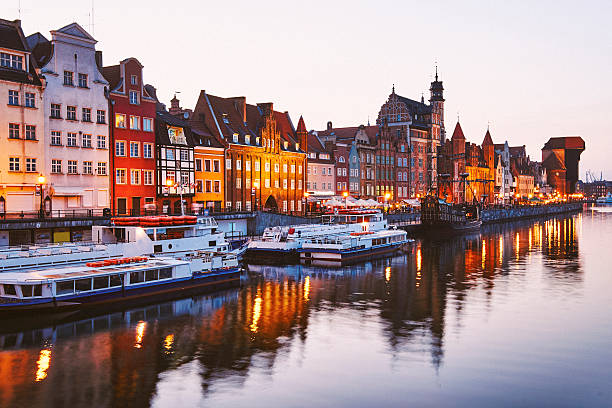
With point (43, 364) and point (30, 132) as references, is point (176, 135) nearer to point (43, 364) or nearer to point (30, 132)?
point (30, 132)

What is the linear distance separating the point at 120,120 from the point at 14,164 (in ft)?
48.1

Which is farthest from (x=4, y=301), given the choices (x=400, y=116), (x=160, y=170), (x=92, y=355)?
(x=400, y=116)

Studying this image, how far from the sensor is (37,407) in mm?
22438

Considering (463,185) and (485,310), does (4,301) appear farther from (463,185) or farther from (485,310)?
(463,185)

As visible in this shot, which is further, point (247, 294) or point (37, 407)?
point (247, 294)

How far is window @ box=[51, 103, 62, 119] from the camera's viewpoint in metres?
61.3

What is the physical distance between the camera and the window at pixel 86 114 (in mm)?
64312

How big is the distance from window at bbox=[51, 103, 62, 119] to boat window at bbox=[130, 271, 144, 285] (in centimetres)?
2843

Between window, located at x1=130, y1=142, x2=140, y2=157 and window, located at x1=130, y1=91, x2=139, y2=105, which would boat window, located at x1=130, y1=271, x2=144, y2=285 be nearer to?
window, located at x1=130, y1=142, x2=140, y2=157

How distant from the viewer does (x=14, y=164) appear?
2256 inches

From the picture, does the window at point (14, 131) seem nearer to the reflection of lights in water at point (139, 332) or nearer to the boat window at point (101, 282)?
the boat window at point (101, 282)

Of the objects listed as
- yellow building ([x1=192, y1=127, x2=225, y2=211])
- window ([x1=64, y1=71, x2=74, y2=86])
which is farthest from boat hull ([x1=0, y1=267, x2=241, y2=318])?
yellow building ([x1=192, y1=127, x2=225, y2=211])

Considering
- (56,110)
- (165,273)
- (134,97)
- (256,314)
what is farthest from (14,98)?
(256,314)

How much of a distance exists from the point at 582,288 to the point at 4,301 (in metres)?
44.3
